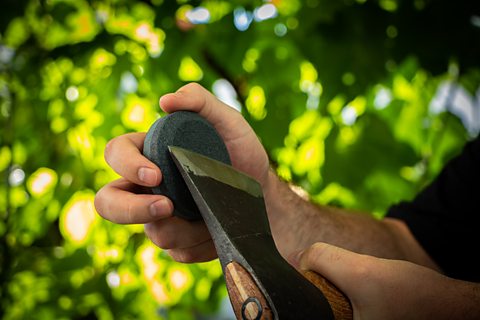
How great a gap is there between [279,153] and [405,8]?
0.41 m

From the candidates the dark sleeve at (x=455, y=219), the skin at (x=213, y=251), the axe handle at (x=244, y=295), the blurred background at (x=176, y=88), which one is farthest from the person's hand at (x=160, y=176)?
the dark sleeve at (x=455, y=219)

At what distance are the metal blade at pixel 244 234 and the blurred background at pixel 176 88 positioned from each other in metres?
0.42

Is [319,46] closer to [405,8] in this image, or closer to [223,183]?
[405,8]

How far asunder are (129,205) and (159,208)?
4 centimetres

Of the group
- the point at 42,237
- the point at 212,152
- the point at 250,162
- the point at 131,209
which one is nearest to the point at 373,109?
the point at 250,162

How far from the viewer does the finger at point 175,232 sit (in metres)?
0.70

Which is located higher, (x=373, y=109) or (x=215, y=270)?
(x=373, y=109)

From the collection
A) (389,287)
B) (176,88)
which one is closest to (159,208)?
(389,287)

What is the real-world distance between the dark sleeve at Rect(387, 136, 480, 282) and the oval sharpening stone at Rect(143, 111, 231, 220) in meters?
0.63

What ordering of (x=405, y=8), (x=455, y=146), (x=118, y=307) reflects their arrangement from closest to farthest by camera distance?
(x=405, y=8) → (x=455, y=146) → (x=118, y=307)

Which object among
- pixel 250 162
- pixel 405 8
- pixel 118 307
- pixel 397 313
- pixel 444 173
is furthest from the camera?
pixel 118 307

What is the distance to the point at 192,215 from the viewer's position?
1.98ft

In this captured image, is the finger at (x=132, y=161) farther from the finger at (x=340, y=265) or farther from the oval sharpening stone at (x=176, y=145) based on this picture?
the finger at (x=340, y=265)

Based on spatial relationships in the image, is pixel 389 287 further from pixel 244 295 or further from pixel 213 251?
pixel 213 251
